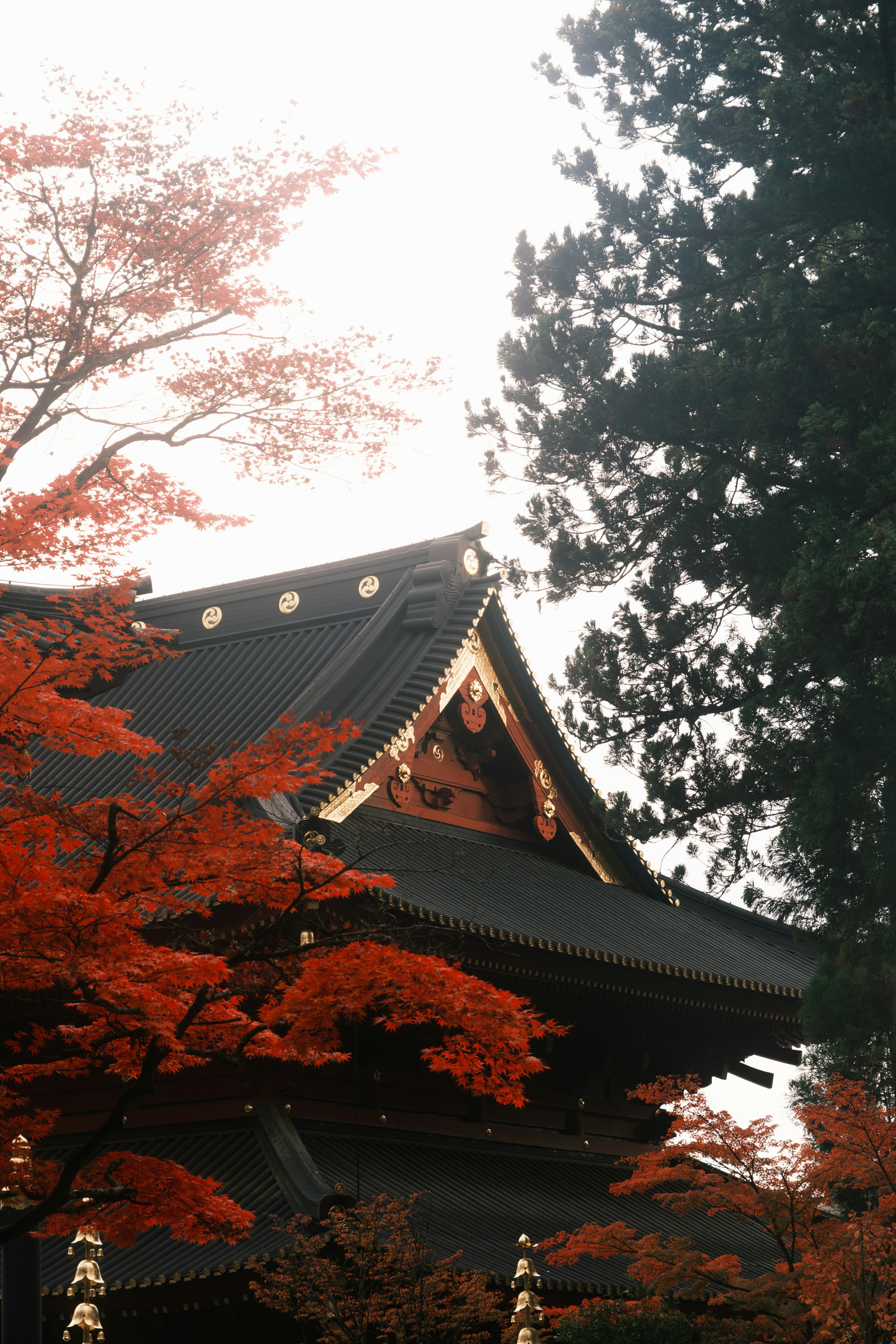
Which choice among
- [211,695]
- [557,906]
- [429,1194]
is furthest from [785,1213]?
[211,695]

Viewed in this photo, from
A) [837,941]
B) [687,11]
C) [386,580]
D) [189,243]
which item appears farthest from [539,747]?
[687,11]

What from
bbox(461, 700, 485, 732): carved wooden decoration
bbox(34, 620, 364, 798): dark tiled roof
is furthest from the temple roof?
bbox(461, 700, 485, 732): carved wooden decoration

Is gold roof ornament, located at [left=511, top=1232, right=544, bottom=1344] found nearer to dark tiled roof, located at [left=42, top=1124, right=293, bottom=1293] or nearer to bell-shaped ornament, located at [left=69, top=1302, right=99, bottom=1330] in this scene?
dark tiled roof, located at [left=42, top=1124, right=293, bottom=1293]

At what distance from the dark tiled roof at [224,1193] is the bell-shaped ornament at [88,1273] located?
0.21m

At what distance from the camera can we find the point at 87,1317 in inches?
368

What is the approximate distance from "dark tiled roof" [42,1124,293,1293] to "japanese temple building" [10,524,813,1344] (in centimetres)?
2

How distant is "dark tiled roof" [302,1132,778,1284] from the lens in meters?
10.5

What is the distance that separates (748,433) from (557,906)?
4.66 m

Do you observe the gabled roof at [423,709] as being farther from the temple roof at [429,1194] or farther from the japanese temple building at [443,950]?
the temple roof at [429,1194]

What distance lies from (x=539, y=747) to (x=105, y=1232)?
6.65 m

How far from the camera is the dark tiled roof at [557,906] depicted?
11.7 meters

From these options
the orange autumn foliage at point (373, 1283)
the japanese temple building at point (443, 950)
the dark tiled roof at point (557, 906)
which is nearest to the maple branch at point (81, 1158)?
the orange autumn foliage at point (373, 1283)

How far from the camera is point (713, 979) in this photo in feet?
42.7

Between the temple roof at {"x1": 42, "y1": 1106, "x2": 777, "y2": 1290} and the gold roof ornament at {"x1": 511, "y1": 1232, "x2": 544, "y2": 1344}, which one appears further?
the gold roof ornament at {"x1": 511, "y1": 1232, "x2": 544, "y2": 1344}
